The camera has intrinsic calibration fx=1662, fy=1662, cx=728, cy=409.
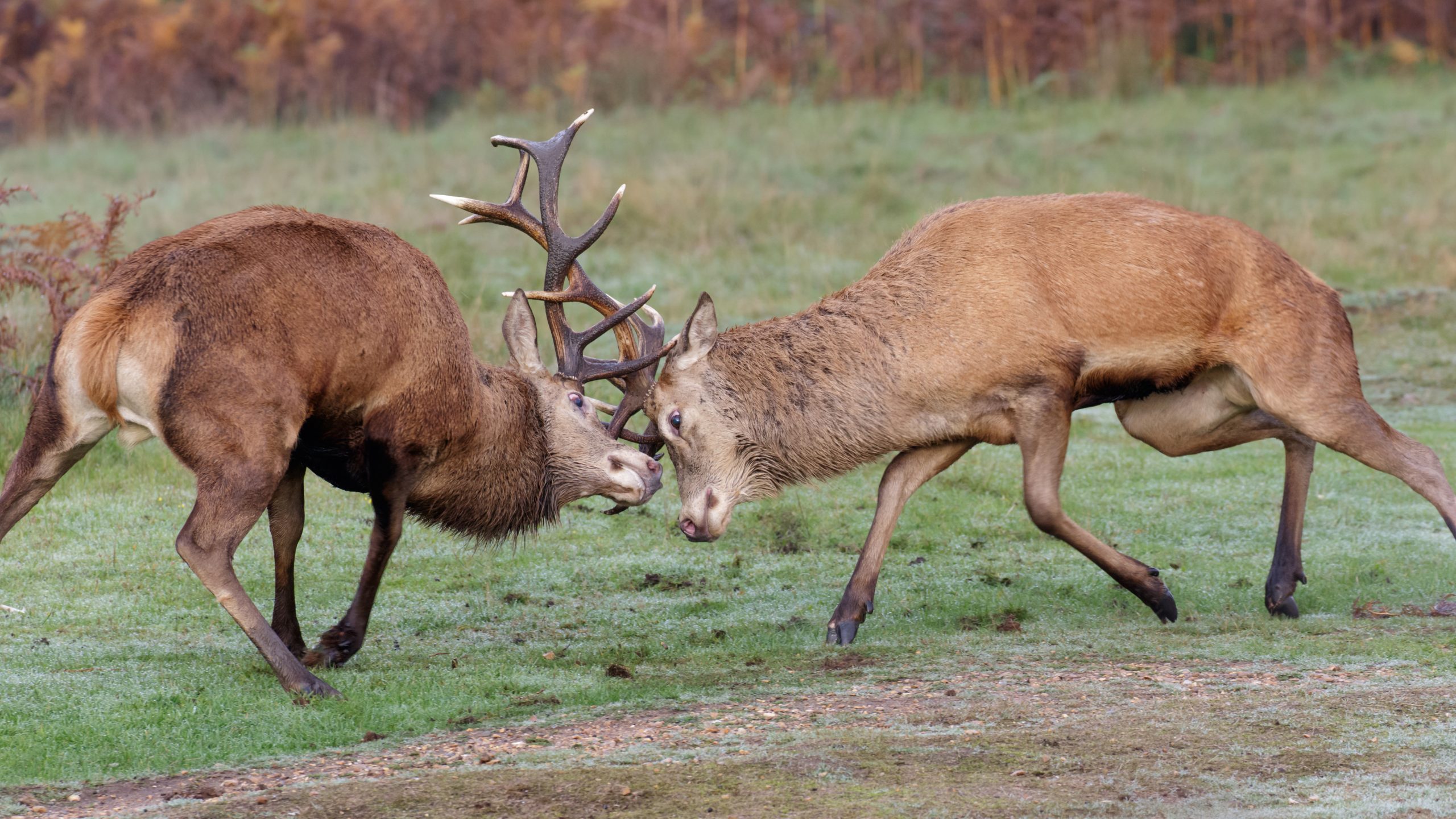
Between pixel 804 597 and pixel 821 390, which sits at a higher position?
pixel 821 390

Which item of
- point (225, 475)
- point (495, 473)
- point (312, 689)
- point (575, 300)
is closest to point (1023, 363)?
point (575, 300)

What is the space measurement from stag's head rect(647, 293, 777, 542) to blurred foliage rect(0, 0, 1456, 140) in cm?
1526

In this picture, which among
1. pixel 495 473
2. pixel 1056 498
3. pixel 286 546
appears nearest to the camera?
pixel 286 546

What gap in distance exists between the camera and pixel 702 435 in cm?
835

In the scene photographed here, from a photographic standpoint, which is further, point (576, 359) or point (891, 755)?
point (576, 359)

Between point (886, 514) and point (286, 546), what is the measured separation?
117 inches

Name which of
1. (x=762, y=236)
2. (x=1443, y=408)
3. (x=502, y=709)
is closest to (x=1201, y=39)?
(x=762, y=236)

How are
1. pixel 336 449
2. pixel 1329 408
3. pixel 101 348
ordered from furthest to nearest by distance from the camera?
pixel 1329 408 → pixel 336 449 → pixel 101 348

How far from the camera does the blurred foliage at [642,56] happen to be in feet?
76.3

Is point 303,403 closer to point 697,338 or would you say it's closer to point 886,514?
point 697,338

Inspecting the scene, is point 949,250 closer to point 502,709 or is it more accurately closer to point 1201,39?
point 502,709

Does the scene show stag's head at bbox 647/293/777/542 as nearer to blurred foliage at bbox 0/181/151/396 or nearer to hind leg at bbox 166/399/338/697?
hind leg at bbox 166/399/338/697

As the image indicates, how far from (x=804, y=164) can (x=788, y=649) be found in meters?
12.9

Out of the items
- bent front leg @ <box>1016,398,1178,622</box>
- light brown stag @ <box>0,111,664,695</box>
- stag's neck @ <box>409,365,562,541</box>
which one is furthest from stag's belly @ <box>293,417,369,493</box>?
bent front leg @ <box>1016,398,1178,622</box>
